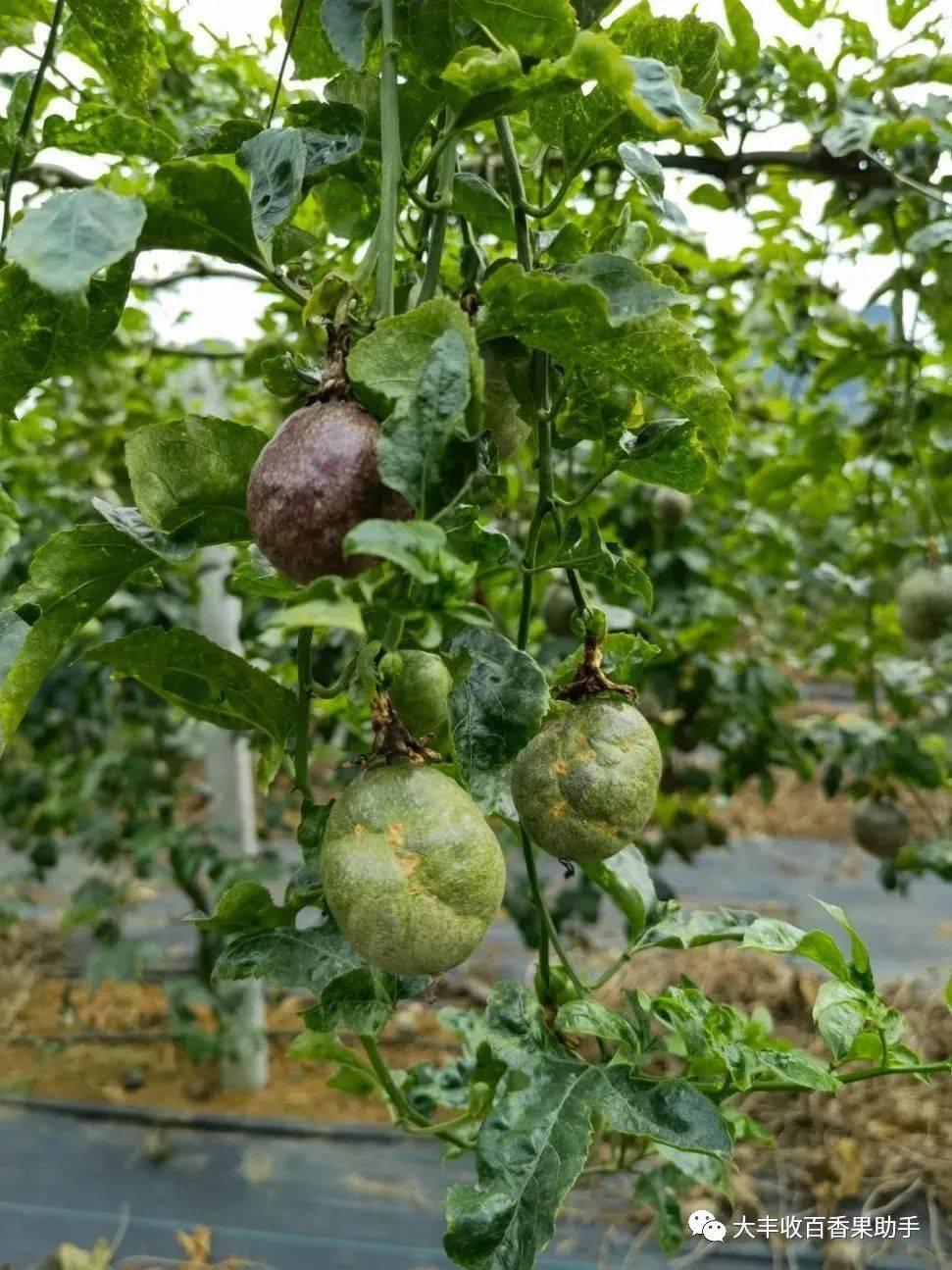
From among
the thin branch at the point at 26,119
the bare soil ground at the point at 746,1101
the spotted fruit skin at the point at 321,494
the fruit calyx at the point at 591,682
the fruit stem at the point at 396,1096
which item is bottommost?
the bare soil ground at the point at 746,1101

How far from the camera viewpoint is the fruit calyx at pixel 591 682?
2.50 ft

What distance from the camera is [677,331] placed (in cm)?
58

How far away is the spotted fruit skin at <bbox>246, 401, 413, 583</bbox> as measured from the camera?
53cm

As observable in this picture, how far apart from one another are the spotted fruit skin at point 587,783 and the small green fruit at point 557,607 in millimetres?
1170

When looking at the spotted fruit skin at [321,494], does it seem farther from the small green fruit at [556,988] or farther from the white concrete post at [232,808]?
the white concrete post at [232,808]

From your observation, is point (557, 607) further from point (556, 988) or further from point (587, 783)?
point (587, 783)

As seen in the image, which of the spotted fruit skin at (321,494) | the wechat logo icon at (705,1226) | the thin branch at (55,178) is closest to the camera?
the spotted fruit skin at (321,494)

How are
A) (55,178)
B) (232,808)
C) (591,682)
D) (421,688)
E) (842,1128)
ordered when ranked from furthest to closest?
(232,808)
(842,1128)
(55,178)
(591,682)
(421,688)

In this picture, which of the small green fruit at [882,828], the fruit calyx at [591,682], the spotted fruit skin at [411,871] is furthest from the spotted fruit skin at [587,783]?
the small green fruit at [882,828]

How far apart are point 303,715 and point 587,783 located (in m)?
0.17

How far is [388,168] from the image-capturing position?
1.98 feet

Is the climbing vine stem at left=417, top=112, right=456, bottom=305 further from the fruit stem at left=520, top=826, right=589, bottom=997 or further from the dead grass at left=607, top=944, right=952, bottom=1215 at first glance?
the dead grass at left=607, top=944, right=952, bottom=1215

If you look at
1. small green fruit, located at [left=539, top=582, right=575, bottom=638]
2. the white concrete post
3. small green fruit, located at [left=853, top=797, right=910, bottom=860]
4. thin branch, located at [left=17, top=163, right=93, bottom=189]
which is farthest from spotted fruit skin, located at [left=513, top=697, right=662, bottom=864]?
the white concrete post

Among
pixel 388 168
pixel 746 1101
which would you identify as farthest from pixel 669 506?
pixel 388 168
